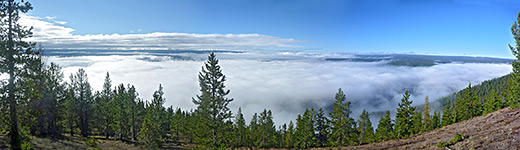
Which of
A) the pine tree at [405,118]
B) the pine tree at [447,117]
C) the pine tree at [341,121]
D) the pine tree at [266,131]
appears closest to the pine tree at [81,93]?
the pine tree at [266,131]

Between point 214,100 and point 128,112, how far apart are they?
31.7 meters

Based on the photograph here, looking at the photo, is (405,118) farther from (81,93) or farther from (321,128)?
(81,93)

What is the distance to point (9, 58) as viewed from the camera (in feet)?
Result: 57.1

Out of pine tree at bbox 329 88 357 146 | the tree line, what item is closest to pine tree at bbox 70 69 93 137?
the tree line

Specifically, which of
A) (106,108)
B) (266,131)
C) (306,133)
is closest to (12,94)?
(106,108)

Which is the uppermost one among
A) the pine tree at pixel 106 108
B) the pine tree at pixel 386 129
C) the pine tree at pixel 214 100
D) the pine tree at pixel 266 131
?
the pine tree at pixel 214 100

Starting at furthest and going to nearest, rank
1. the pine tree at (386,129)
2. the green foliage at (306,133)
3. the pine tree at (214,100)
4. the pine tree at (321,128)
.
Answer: the pine tree at (386,129)
the pine tree at (321,128)
the green foliage at (306,133)
the pine tree at (214,100)

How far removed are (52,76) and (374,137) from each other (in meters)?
71.1

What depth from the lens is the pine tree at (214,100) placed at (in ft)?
89.4

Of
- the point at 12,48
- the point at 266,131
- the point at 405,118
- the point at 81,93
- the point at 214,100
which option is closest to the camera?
the point at 12,48

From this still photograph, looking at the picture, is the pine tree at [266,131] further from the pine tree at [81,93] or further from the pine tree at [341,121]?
the pine tree at [81,93]

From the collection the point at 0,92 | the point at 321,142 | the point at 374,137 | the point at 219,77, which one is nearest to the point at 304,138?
the point at 321,142

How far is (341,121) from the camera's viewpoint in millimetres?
48688

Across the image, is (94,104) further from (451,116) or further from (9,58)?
(451,116)
